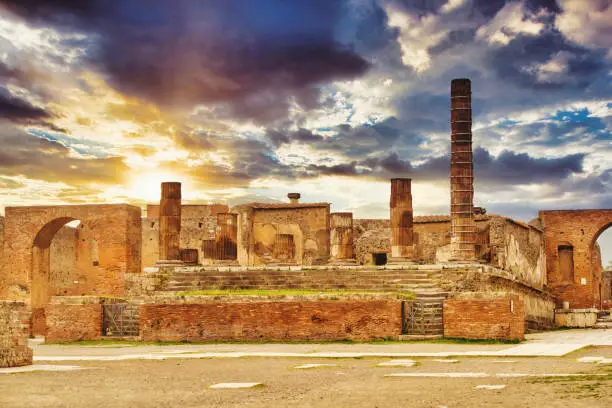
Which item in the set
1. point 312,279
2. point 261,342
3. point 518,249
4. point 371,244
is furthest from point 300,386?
point 371,244

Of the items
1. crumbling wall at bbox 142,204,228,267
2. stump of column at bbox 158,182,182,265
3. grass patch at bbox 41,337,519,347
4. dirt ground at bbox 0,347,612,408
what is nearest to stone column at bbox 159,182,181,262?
stump of column at bbox 158,182,182,265

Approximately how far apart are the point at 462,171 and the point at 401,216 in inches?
80.6

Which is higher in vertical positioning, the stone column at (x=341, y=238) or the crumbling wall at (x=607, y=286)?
the stone column at (x=341, y=238)

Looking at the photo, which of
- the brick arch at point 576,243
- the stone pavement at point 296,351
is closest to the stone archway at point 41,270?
the stone pavement at point 296,351

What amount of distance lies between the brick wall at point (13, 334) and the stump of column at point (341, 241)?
42.1ft

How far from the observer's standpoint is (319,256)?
1249 inches

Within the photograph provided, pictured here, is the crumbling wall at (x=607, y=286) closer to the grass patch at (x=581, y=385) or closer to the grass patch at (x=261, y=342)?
the grass patch at (x=261, y=342)

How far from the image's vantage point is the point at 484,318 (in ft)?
48.5

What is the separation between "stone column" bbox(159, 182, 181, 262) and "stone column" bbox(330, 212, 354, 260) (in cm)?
438

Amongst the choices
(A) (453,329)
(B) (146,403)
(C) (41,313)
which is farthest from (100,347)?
(C) (41,313)

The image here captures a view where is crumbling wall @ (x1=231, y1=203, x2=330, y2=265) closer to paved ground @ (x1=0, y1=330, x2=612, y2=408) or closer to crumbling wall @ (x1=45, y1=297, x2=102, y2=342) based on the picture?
crumbling wall @ (x1=45, y1=297, x2=102, y2=342)

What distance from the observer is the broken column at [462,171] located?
22.2 meters

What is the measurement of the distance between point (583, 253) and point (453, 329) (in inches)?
762

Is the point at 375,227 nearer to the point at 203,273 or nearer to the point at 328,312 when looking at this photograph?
the point at 203,273
